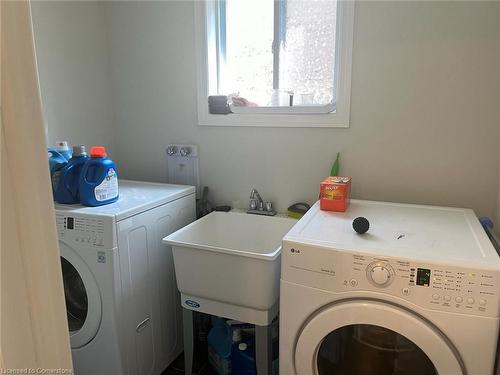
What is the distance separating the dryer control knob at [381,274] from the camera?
3.33ft

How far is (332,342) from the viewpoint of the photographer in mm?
1185

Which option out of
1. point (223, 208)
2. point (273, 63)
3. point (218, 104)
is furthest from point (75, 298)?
point (273, 63)

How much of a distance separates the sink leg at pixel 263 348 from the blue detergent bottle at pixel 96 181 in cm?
81

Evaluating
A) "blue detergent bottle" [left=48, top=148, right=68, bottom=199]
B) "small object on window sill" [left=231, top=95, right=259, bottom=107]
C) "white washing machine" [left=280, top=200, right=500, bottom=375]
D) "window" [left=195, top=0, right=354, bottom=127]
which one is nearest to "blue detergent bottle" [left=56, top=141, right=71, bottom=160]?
"blue detergent bottle" [left=48, top=148, right=68, bottom=199]

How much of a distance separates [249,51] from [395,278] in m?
1.42

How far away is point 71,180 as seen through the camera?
4.87 feet

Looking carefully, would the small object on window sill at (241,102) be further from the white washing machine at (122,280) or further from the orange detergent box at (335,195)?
the orange detergent box at (335,195)

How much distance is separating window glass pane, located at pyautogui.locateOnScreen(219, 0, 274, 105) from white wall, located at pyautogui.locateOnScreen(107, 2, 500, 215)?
8.0 inches

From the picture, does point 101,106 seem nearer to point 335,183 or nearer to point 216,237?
point 216,237

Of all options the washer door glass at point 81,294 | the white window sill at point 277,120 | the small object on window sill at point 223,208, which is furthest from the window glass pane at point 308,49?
the washer door glass at point 81,294

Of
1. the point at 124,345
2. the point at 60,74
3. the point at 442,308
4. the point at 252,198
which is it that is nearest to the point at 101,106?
the point at 60,74

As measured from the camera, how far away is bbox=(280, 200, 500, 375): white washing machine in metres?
0.97

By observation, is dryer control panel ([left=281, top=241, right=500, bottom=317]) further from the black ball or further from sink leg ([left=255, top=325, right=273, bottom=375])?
sink leg ([left=255, top=325, right=273, bottom=375])

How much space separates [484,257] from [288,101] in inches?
45.1
